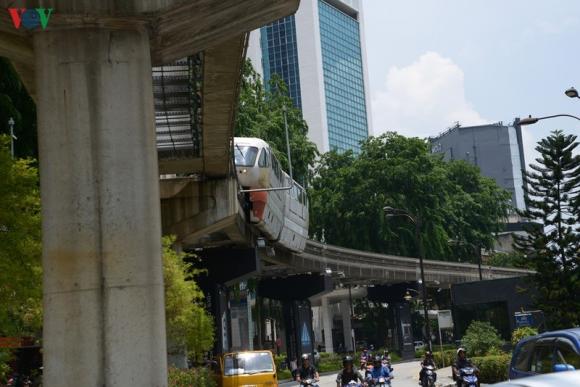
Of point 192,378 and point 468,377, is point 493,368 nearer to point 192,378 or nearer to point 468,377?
point 468,377

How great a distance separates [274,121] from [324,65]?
123392mm

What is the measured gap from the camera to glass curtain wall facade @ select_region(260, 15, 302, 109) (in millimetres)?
177375

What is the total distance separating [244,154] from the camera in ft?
121

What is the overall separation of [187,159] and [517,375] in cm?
1749

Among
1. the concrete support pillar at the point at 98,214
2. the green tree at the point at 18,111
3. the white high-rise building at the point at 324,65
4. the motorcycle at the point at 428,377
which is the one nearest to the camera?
the concrete support pillar at the point at 98,214

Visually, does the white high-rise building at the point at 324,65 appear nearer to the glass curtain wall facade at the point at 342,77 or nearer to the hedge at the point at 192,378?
the glass curtain wall facade at the point at 342,77

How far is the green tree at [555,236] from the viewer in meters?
40.7

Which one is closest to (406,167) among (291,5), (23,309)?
(23,309)

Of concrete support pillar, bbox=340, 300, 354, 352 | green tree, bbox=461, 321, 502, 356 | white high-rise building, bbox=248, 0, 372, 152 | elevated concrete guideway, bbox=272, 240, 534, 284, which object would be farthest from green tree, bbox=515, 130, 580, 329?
white high-rise building, bbox=248, 0, 372, 152

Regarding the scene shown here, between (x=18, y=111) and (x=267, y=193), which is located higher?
(x=18, y=111)

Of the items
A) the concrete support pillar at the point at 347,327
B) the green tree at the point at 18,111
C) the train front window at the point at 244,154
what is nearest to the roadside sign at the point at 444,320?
the train front window at the point at 244,154

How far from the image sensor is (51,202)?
12.6 meters

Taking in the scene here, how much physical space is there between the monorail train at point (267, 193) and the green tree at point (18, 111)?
8.17 metres

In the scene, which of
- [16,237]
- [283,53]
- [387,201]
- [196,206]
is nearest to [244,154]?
[196,206]
